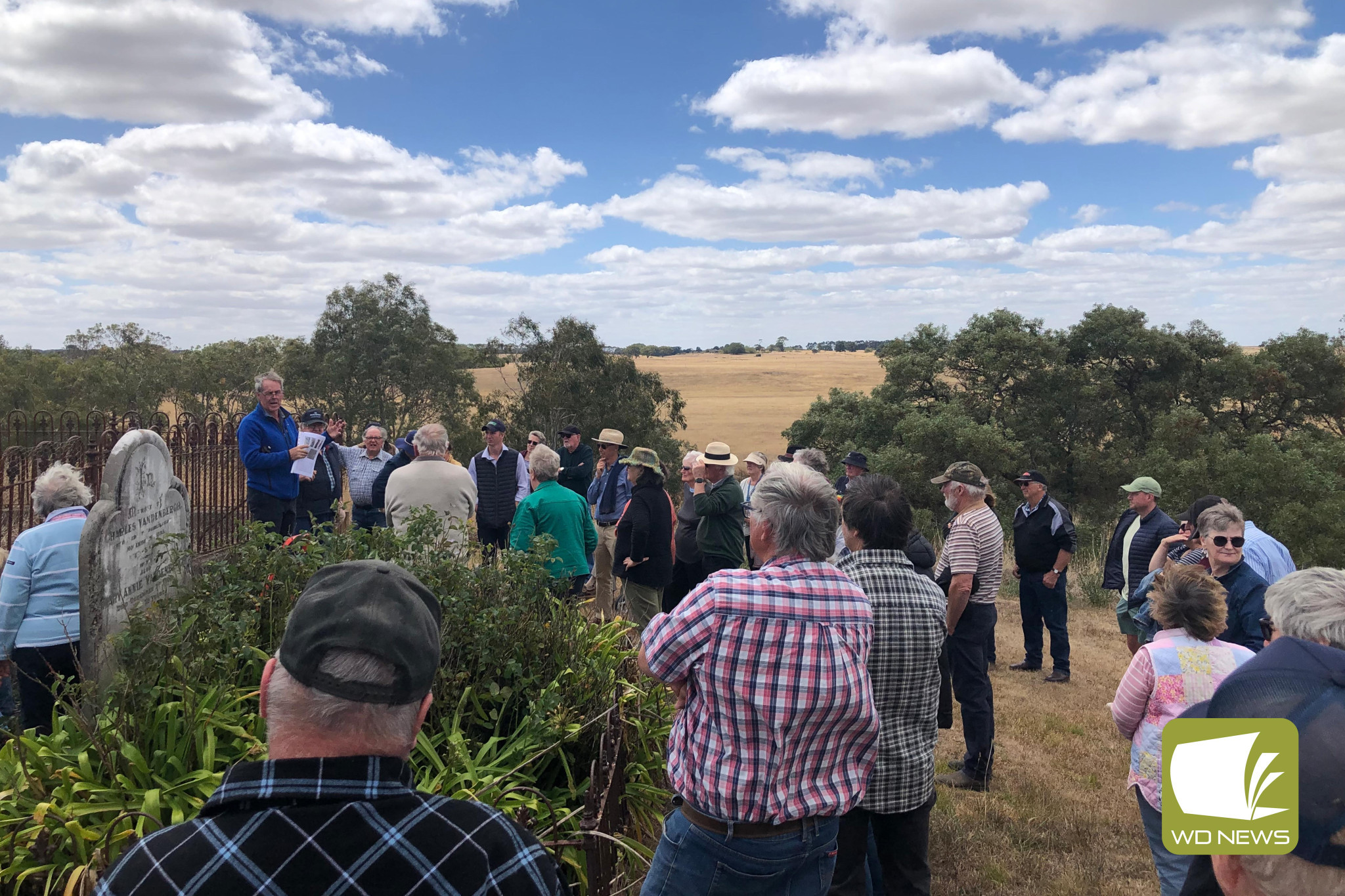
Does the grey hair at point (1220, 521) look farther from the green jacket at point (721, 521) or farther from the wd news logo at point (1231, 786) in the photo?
the green jacket at point (721, 521)

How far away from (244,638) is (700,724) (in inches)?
97.7

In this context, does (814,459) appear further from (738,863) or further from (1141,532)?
(738,863)

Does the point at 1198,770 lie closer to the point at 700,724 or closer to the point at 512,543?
the point at 700,724

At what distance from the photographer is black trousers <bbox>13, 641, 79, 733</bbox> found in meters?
4.02

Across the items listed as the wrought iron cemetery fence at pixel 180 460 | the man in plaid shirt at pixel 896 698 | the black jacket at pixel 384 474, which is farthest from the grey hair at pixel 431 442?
the man in plaid shirt at pixel 896 698

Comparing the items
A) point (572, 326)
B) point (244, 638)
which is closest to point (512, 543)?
point (244, 638)

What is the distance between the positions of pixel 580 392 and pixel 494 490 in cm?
2117

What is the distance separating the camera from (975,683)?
5.00 meters

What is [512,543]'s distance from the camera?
5512 millimetres

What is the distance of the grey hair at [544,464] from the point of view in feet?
19.3

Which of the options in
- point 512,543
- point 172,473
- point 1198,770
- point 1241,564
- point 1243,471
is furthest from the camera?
point 1243,471

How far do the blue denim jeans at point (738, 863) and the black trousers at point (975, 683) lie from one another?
2.82 m

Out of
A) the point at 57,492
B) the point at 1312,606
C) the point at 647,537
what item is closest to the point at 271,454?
the point at 57,492

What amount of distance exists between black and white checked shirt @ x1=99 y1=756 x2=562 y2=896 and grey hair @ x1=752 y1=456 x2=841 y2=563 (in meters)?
1.46
